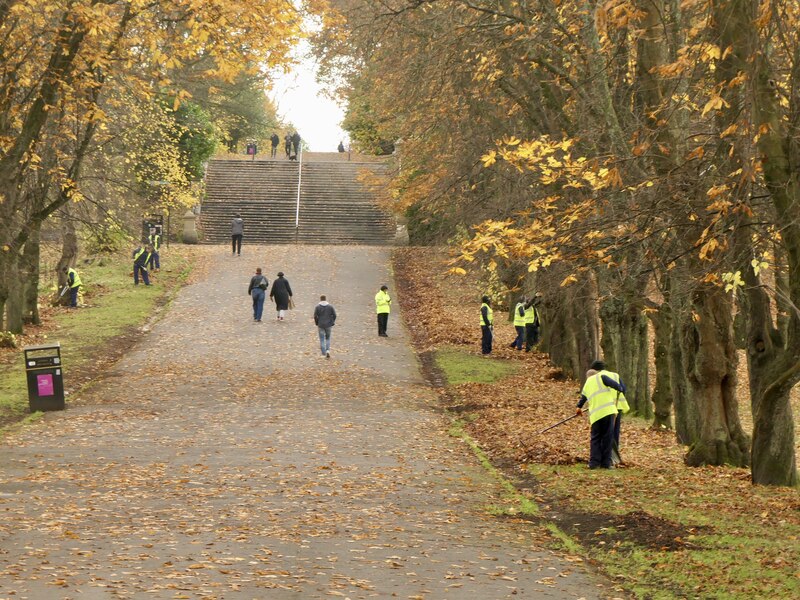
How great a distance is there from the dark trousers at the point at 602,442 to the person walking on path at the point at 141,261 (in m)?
27.7

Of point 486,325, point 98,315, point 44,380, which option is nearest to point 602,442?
point 44,380

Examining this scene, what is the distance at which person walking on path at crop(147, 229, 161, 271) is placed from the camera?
140 feet

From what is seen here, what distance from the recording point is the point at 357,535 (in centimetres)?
1156

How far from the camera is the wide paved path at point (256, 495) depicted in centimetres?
972

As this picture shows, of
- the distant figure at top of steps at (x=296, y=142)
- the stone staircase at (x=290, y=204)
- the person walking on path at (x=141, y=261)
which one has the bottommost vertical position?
the person walking on path at (x=141, y=261)

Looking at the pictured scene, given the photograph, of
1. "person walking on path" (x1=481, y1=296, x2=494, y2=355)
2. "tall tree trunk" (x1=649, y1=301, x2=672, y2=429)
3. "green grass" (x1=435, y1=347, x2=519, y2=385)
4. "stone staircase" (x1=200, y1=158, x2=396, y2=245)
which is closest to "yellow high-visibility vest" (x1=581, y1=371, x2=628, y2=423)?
"tall tree trunk" (x1=649, y1=301, x2=672, y2=429)

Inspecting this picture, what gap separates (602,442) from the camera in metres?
16.1

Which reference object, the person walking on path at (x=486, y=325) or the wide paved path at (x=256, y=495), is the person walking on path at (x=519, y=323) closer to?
the person walking on path at (x=486, y=325)

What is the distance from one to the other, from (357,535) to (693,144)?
25.9 feet

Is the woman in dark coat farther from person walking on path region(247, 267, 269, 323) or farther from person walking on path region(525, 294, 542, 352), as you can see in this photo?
person walking on path region(525, 294, 542, 352)

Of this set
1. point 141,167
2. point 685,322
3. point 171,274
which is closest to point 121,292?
point 171,274

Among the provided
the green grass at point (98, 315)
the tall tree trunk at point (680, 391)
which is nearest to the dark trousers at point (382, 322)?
the green grass at point (98, 315)

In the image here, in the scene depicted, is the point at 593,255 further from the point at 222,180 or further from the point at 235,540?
the point at 222,180

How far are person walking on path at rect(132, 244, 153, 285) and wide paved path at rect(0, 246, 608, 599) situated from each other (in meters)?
12.7
